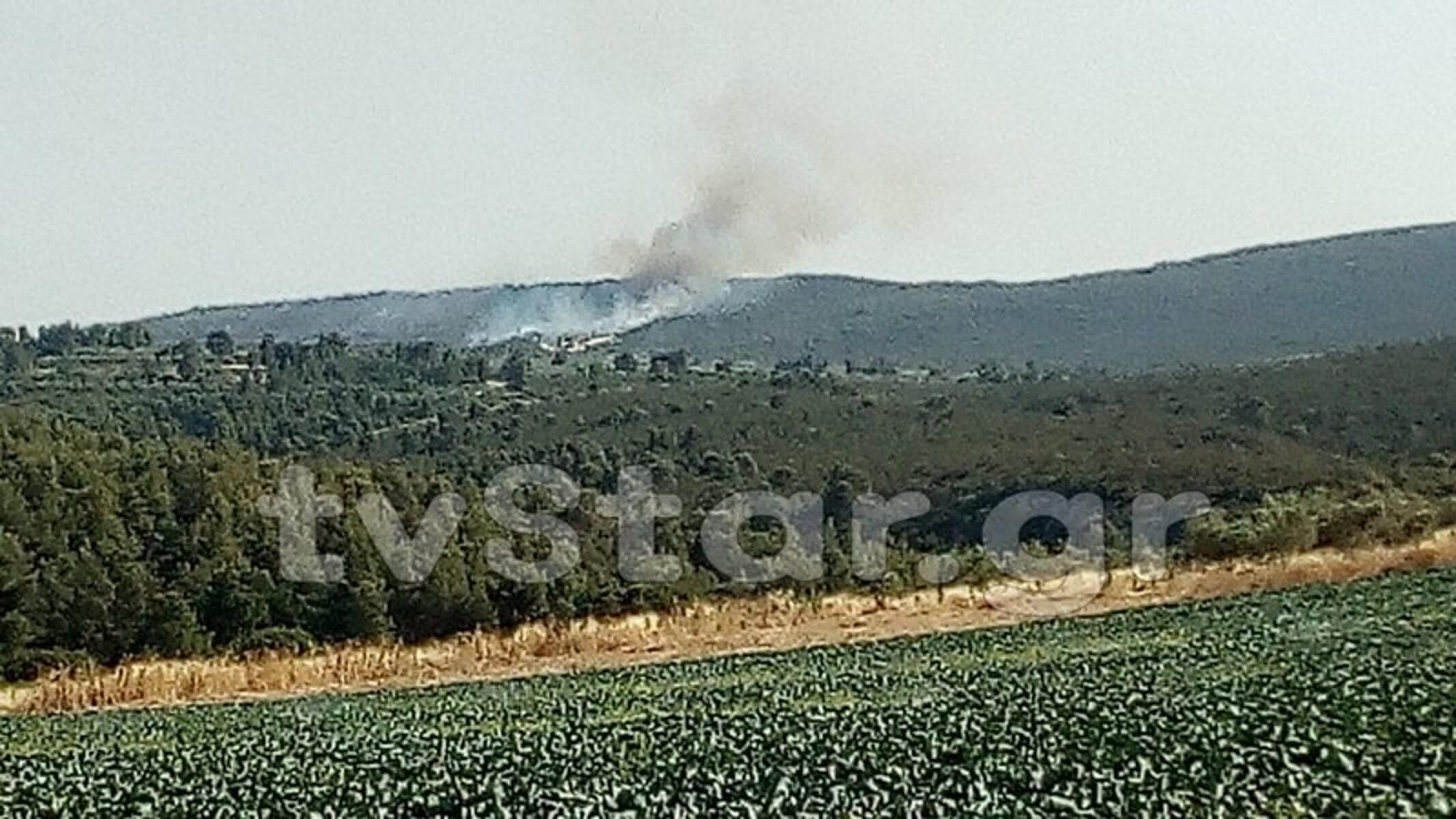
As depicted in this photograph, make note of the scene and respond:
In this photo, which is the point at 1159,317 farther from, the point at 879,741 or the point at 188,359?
the point at 879,741

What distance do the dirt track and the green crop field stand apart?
6499 mm

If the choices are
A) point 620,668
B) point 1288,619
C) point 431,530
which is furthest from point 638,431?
point 1288,619

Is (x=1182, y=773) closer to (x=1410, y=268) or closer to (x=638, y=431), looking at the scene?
(x=638, y=431)

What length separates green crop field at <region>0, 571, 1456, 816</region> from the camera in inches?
541

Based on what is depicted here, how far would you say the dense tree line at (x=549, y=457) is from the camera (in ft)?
168

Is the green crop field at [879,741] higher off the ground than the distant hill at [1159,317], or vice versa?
the distant hill at [1159,317]

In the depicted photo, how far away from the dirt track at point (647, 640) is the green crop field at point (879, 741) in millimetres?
6499

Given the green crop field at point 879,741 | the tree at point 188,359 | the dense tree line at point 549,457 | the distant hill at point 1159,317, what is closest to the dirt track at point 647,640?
the dense tree line at point 549,457

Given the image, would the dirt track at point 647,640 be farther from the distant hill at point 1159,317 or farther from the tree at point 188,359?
the distant hill at point 1159,317

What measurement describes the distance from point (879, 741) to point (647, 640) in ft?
82.8

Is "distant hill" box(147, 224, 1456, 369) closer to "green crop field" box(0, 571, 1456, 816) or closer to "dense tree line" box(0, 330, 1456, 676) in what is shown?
"dense tree line" box(0, 330, 1456, 676)

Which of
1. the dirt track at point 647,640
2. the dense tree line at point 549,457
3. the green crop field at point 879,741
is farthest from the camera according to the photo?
the dense tree line at point 549,457

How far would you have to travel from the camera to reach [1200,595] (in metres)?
43.4

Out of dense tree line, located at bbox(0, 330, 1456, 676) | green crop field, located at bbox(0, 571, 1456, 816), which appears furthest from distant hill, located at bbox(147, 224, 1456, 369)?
green crop field, located at bbox(0, 571, 1456, 816)
